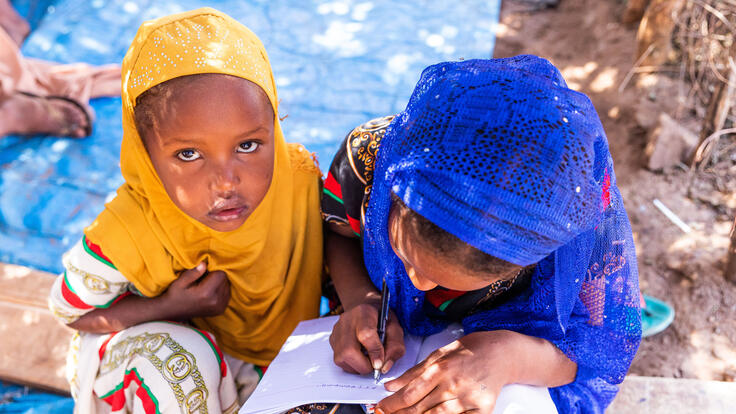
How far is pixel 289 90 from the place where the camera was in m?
3.57

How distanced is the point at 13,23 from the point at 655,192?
14.2 feet

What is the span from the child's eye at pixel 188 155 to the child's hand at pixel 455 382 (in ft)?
2.53

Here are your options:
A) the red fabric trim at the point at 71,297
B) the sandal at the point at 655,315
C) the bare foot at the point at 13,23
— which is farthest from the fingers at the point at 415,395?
the bare foot at the point at 13,23

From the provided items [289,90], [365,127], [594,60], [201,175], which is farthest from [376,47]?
[201,175]

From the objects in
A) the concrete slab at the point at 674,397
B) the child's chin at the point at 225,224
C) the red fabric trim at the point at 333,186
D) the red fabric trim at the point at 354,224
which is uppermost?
the red fabric trim at the point at 333,186

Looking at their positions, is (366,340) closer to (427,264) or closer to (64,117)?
(427,264)

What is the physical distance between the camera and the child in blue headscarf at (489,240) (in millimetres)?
1021

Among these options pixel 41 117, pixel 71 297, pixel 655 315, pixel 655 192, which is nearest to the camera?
pixel 71 297

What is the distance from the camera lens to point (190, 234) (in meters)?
1.68

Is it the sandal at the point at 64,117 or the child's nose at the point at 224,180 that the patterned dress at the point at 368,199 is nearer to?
the child's nose at the point at 224,180

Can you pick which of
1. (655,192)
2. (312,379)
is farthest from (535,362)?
(655,192)

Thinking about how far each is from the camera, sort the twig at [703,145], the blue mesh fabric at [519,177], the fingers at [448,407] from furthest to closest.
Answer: the twig at [703,145]
the fingers at [448,407]
the blue mesh fabric at [519,177]

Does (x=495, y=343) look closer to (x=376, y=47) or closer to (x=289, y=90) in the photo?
(x=289, y=90)

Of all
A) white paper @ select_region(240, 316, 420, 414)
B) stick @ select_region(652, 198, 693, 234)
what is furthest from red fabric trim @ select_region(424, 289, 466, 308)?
stick @ select_region(652, 198, 693, 234)
